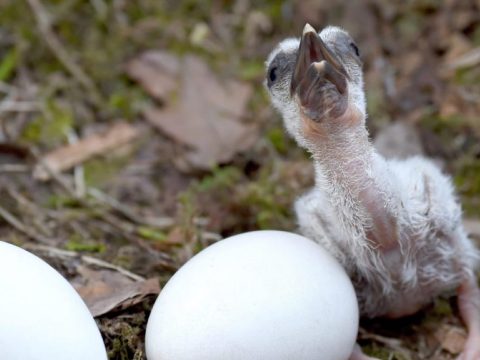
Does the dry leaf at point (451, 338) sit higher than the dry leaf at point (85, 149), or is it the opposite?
the dry leaf at point (85, 149)

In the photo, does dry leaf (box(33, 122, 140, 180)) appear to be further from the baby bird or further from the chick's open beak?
the chick's open beak

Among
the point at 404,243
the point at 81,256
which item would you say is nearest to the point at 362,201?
the point at 404,243

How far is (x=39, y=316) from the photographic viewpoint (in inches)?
62.2

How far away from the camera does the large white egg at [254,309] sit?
167 cm

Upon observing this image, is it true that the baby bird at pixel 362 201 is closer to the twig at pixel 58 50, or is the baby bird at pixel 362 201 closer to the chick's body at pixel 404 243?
the chick's body at pixel 404 243

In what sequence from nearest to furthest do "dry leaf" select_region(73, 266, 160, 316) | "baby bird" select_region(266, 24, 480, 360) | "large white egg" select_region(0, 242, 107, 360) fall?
"large white egg" select_region(0, 242, 107, 360) < "baby bird" select_region(266, 24, 480, 360) < "dry leaf" select_region(73, 266, 160, 316)

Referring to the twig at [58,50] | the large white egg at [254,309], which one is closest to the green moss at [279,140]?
the twig at [58,50]

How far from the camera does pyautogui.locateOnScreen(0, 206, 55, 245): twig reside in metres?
2.35

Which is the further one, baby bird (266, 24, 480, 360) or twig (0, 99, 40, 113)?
twig (0, 99, 40, 113)

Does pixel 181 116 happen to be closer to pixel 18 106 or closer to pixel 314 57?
pixel 18 106

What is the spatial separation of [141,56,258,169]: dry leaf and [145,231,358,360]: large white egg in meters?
1.19

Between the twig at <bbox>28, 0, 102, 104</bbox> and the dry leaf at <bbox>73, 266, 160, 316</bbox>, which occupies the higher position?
the twig at <bbox>28, 0, 102, 104</bbox>

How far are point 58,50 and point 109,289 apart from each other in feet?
5.53

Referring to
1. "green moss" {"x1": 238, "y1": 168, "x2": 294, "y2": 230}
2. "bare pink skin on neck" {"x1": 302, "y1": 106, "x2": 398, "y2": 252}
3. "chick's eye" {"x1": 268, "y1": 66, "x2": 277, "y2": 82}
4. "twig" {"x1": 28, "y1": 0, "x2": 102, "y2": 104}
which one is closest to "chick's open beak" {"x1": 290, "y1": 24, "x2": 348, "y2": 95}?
"bare pink skin on neck" {"x1": 302, "y1": 106, "x2": 398, "y2": 252}
